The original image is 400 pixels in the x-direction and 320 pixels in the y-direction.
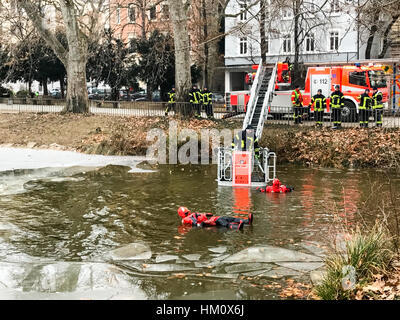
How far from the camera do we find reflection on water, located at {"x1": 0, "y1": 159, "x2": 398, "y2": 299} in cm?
931

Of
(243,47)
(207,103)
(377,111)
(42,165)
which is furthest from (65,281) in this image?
(243,47)

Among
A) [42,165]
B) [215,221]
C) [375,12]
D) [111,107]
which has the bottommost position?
[215,221]

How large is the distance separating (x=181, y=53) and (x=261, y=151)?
9270 mm

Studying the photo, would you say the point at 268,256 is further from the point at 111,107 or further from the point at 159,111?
the point at 111,107

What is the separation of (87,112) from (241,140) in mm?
14645

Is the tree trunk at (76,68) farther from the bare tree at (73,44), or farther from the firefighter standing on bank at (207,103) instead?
the firefighter standing on bank at (207,103)

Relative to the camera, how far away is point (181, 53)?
2581cm

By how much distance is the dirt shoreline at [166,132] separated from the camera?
20.0 metres

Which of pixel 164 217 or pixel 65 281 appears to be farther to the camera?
pixel 164 217

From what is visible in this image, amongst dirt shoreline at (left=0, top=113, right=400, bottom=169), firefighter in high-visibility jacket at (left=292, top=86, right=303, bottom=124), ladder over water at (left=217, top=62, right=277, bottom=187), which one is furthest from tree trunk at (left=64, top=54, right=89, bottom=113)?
firefighter in high-visibility jacket at (left=292, top=86, right=303, bottom=124)

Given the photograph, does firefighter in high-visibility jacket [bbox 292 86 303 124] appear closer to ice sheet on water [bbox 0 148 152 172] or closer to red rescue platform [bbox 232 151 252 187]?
ice sheet on water [bbox 0 148 152 172]

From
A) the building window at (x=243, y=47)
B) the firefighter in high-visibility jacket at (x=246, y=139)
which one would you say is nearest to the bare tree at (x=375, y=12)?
the firefighter in high-visibility jacket at (x=246, y=139)

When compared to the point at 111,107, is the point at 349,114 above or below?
below
